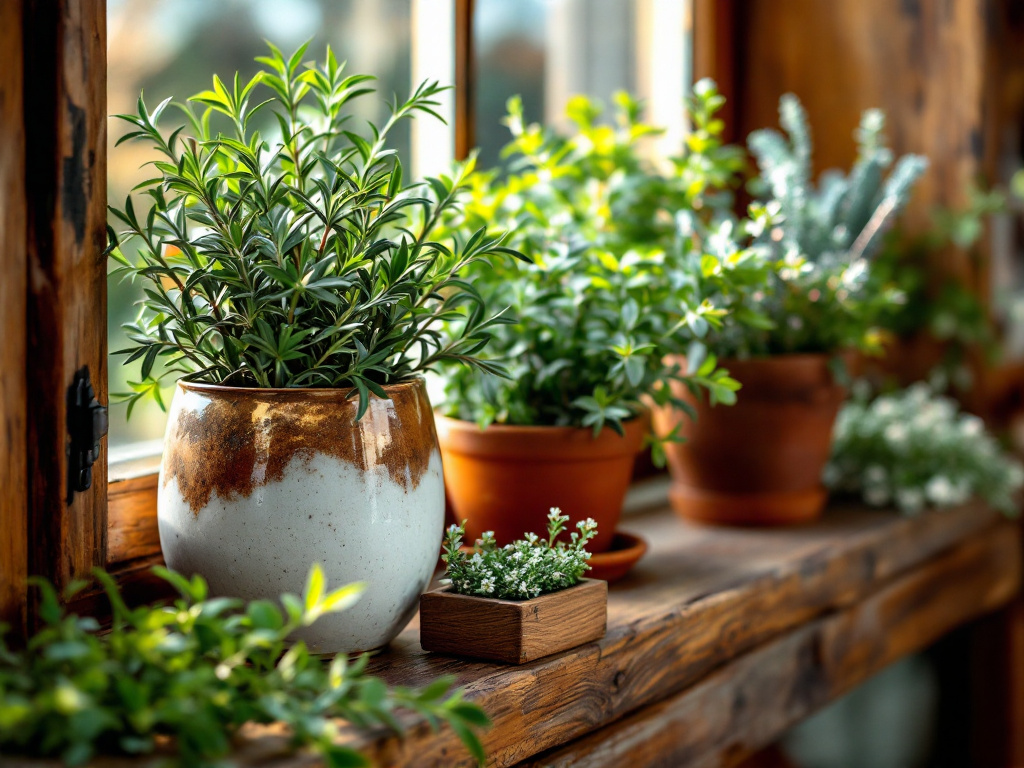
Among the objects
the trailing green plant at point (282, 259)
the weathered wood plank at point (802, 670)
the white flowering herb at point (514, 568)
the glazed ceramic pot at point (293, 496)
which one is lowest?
the weathered wood plank at point (802, 670)

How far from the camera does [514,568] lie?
0.89 m

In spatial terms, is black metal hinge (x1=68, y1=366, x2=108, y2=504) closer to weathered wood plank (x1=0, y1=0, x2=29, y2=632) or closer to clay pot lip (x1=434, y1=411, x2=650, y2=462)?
weathered wood plank (x1=0, y1=0, x2=29, y2=632)

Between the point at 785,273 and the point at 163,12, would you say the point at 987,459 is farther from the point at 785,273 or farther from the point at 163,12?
the point at 163,12

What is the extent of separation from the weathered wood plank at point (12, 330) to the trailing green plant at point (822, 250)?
2.82ft

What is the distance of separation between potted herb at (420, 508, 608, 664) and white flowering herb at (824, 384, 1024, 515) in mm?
887

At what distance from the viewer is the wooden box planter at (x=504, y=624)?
0.86 m

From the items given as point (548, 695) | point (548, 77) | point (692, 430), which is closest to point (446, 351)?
Result: point (548, 695)

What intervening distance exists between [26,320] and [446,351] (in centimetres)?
34

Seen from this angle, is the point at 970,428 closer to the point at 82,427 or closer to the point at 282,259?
the point at 282,259

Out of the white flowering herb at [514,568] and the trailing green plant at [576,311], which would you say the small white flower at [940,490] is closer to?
the trailing green plant at [576,311]

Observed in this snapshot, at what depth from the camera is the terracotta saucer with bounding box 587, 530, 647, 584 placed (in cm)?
111

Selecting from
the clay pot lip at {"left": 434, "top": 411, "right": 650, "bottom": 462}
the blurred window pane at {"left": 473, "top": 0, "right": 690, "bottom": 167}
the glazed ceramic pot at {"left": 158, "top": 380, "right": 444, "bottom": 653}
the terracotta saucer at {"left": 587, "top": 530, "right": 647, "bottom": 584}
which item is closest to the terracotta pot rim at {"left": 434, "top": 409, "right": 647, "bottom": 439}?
the clay pot lip at {"left": 434, "top": 411, "right": 650, "bottom": 462}

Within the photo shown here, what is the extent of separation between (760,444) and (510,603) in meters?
0.67

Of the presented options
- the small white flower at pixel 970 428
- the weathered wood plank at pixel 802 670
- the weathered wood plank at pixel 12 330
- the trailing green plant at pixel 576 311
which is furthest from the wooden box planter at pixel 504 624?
the small white flower at pixel 970 428
